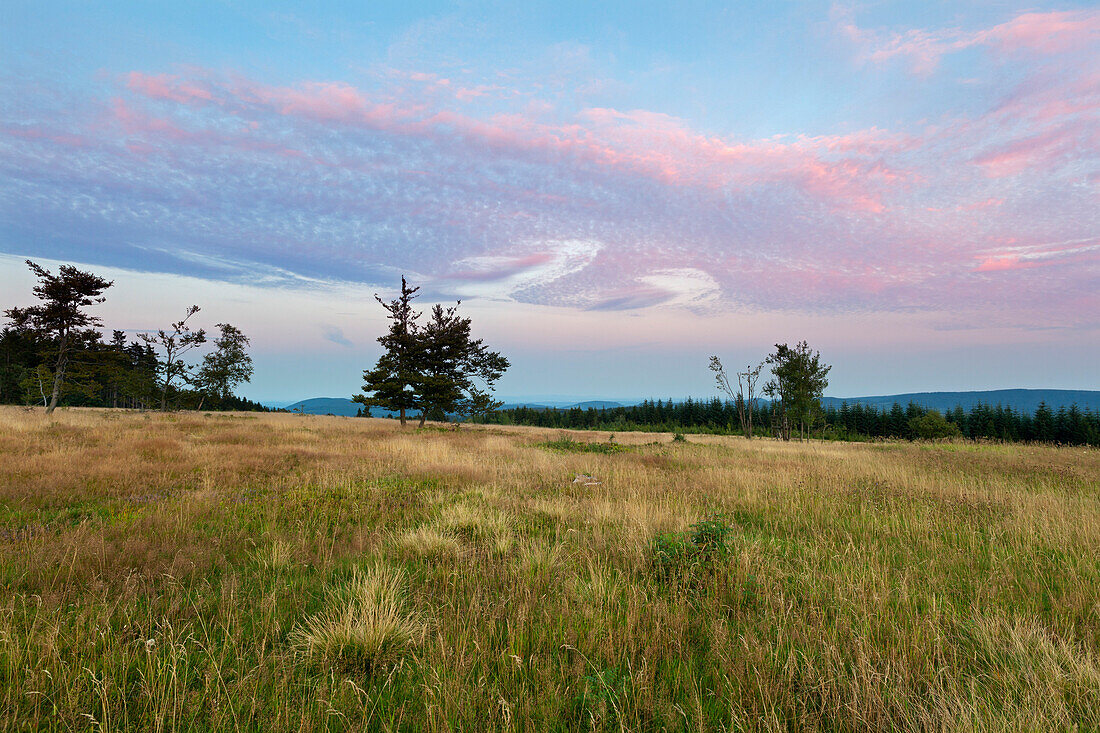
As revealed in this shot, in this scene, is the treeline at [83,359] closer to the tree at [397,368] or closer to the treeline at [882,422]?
the tree at [397,368]

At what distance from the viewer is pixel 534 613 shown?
11.7ft

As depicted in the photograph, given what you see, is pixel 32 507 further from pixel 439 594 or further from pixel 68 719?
pixel 439 594

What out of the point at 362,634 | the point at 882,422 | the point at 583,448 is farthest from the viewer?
the point at 882,422

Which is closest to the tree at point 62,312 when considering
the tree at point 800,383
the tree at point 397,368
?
the tree at point 397,368

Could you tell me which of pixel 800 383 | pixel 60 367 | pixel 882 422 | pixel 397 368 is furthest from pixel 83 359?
pixel 882 422

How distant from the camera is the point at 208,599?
3.73m

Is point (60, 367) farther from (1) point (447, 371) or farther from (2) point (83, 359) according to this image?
(1) point (447, 371)

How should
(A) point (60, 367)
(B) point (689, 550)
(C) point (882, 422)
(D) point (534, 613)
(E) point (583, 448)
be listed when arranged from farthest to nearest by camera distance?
1. (C) point (882, 422)
2. (A) point (60, 367)
3. (E) point (583, 448)
4. (B) point (689, 550)
5. (D) point (534, 613)

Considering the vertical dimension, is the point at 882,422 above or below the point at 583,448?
below

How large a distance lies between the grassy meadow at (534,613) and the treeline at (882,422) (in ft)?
154

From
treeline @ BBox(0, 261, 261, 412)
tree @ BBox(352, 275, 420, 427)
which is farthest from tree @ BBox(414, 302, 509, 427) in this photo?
treeline @ BBox(0, 261, 261, 412)

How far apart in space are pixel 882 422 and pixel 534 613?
350 feet

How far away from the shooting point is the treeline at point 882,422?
61281 millimetres

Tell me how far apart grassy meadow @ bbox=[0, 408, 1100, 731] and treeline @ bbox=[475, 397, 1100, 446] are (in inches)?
1847
